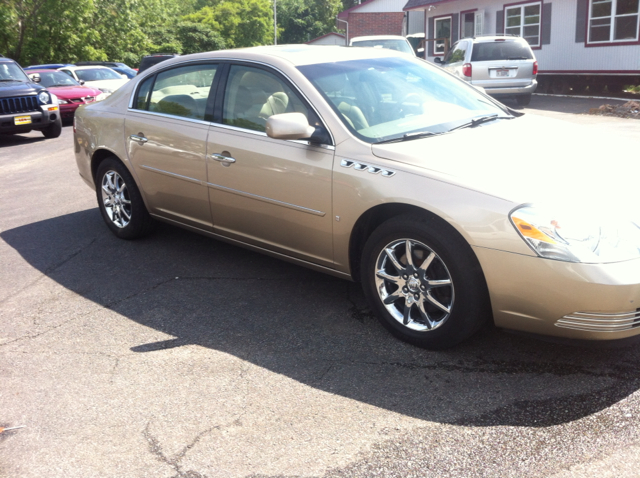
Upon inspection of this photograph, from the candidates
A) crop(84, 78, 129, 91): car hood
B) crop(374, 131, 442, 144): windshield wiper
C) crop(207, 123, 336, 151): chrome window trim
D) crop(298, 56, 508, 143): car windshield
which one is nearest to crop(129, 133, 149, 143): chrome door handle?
crop(207, 123, 336, 151): chrome window trim

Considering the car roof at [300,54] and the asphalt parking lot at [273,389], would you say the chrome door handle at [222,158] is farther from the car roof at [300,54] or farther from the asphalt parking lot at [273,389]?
the asphalt parking lot at [273,389]

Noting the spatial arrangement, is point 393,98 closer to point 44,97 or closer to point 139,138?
point 139,138

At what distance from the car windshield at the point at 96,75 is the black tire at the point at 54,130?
6988 millimetres

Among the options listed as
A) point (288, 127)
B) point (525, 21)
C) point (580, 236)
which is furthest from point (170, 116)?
point (525, 21)

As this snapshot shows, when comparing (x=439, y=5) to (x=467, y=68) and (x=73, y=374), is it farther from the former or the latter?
(x=73, y=374)

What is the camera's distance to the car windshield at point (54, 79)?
18188 mm

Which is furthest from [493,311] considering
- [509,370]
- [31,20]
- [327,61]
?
[31,20]

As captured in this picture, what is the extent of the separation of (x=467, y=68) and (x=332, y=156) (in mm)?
14034

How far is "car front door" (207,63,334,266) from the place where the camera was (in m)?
4.16

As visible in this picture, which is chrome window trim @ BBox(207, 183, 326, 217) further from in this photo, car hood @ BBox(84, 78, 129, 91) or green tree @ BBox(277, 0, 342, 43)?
green tree @ BBox(277, 0, 342, 43)

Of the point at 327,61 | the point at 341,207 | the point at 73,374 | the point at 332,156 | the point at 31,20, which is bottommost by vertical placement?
the point at 73,374

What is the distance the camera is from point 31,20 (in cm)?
3438

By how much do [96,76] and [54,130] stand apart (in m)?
7.35

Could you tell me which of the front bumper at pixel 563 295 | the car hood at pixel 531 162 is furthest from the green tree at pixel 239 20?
the front bumper at pixel 563 295
